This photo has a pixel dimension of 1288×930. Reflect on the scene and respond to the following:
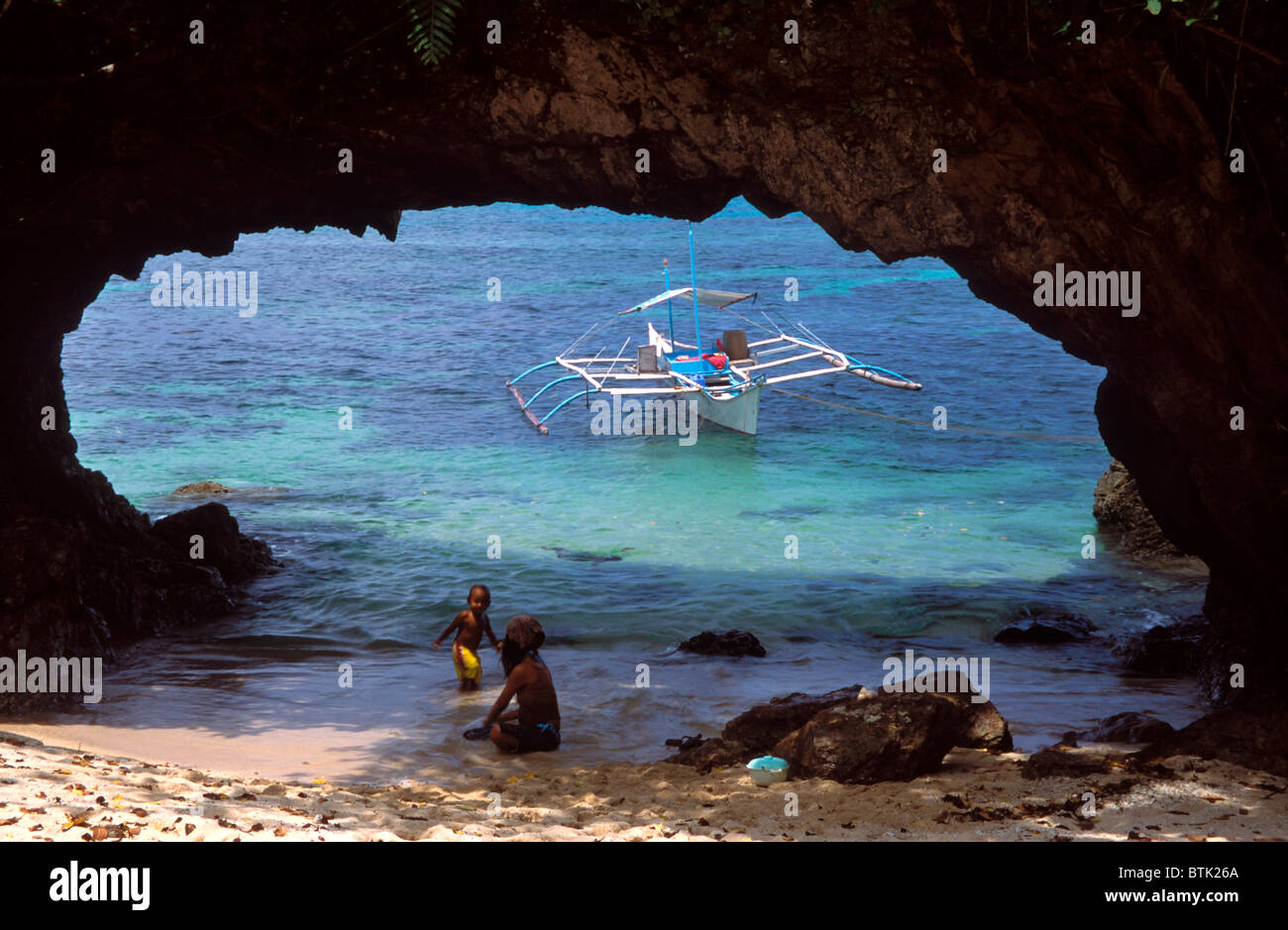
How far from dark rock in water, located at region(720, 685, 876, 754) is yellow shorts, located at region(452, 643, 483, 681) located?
2799mm

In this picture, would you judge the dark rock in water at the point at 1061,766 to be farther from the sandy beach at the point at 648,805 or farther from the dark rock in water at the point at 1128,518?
the dark rock in water at the point at 1128,518

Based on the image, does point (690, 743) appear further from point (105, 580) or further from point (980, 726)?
point (105, 580)

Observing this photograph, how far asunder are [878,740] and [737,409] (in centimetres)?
1985

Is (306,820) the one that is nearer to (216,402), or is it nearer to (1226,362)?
(1226,362)

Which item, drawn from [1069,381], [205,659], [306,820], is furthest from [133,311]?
[306,820]

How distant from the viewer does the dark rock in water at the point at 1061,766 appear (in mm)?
6684

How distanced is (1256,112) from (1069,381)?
25.8 metres

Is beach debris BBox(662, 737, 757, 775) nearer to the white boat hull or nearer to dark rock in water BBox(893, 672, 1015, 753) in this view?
dark rock in water BBox(893, 672, 1015, 753)

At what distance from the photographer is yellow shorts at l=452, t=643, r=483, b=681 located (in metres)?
9.94

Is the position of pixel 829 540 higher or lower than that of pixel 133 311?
lower

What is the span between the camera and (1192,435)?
7926mm

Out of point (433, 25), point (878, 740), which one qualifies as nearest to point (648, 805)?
point (878, 740)
